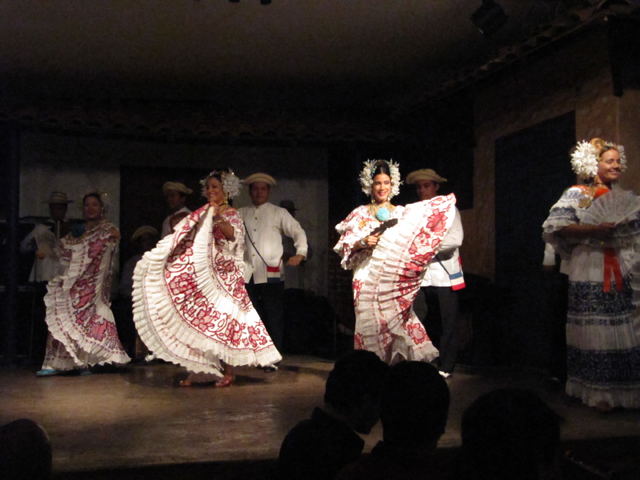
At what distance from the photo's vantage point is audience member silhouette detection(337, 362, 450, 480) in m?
1.81

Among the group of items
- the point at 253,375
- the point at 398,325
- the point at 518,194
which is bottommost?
the point at 253,375

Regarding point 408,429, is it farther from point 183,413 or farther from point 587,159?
point 587,159

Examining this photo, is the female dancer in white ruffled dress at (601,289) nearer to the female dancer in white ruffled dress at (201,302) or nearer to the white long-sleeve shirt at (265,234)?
the female dancer in white ruffled dress at (201,302)

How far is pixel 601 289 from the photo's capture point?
4.26m

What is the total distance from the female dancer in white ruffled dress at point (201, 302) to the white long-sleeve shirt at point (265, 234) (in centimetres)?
106

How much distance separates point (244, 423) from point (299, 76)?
4.77 meters

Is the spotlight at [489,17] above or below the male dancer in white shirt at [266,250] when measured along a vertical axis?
above

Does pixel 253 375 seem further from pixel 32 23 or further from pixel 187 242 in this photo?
pixel 32 23

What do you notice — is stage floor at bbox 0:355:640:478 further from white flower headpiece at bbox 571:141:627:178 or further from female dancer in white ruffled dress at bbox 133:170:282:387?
white flower headpiece at bbox 571:141:627:178

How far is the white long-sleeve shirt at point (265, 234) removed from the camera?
Result: 6445 millimetres

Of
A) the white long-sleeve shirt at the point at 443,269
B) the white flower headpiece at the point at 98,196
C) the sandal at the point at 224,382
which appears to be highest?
the white flower headpiece at the point at 98,196

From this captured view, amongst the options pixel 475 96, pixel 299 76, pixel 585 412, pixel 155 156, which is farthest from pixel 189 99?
pixel 585 412

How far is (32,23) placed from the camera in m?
5.88

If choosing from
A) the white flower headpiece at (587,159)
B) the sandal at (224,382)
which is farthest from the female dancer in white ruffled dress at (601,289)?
the sandal at (224,382)
